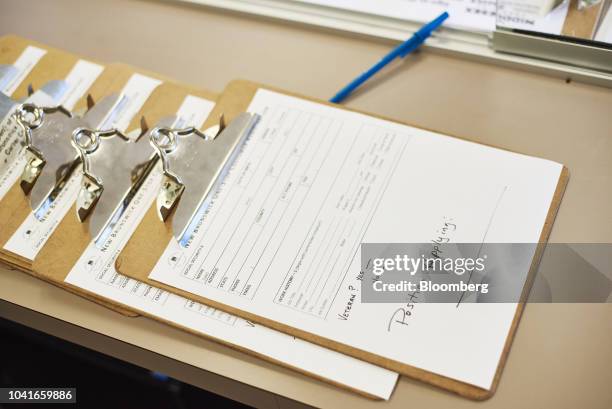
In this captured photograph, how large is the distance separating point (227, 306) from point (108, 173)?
0.67ft

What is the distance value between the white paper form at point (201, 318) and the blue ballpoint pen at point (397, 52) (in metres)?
0.22

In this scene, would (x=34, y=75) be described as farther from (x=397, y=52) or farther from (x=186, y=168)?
(x=397, y=52)

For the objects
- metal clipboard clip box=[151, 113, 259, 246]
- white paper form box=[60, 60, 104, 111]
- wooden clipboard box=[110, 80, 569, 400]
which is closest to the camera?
wooden clipboard box=[110, 80, 569, 400]

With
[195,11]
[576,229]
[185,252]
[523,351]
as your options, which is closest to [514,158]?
[576,229]

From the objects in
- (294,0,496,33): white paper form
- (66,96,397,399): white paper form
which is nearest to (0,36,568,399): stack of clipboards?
(66,96,397,399): white paper form

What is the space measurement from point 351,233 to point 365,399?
0.50ft

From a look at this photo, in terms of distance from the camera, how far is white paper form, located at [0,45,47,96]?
2.50 feet

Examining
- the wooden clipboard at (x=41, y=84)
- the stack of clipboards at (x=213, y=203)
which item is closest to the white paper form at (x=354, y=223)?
the stack of clipboards at (x=213, y=203)

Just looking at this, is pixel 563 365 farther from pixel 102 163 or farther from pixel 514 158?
pixel 102 163

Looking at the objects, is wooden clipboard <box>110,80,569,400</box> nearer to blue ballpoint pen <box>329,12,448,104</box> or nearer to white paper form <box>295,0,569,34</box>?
blue ballpoint pen <box>329,12,448,104</box>

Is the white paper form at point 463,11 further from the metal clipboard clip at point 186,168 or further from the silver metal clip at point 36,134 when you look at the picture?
the silver metal clip at point 36,134

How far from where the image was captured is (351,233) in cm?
60

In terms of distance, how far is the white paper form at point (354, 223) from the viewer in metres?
0.54

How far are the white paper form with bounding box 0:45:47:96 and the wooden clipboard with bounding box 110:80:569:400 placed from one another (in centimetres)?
25
